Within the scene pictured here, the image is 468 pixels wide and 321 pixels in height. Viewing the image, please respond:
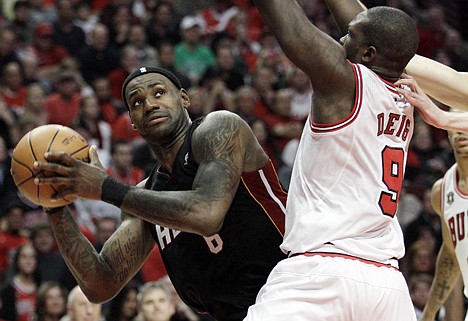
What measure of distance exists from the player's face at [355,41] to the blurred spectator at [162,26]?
9.45m

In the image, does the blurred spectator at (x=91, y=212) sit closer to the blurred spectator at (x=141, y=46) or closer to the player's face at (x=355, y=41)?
the blurred spectator at (x=141, y=46)

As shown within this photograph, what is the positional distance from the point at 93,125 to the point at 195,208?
7.10 meters

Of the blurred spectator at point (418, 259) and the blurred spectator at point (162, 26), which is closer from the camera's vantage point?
the blurred spectator at point (418, 259)

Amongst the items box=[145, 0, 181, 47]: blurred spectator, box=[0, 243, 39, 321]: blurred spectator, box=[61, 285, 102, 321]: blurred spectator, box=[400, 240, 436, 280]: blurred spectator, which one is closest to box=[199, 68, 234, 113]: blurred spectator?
box=[145, 0, 181, 47]: blurred spectator

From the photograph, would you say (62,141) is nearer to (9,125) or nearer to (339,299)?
(339,299)

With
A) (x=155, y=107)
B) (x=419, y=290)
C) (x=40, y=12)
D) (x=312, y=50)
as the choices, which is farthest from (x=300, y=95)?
(x=312, y=50)

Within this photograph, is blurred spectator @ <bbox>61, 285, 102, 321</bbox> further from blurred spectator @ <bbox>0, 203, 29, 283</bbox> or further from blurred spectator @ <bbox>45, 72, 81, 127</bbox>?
blurred spectator @ <bbox>45, 72, 81, 127</bbox>

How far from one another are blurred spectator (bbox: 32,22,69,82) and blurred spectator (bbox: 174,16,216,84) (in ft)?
5.77

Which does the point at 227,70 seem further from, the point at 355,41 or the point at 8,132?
the point at 355,41

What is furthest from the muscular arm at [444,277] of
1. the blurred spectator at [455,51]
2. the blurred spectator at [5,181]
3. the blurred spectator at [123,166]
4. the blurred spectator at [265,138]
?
the blurred spectator at [455,51]

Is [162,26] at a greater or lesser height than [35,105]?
lesser

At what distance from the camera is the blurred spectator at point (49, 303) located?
7.98m

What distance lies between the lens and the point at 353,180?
395 centimetres

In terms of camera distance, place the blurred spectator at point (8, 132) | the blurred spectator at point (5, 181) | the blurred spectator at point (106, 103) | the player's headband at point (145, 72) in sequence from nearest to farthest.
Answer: the player's headband at point (145, 72)
the blurred spectator at point (5, 181)
the blurred spectator at point (8, 132)
the blurred spectator at point (106, 103)
